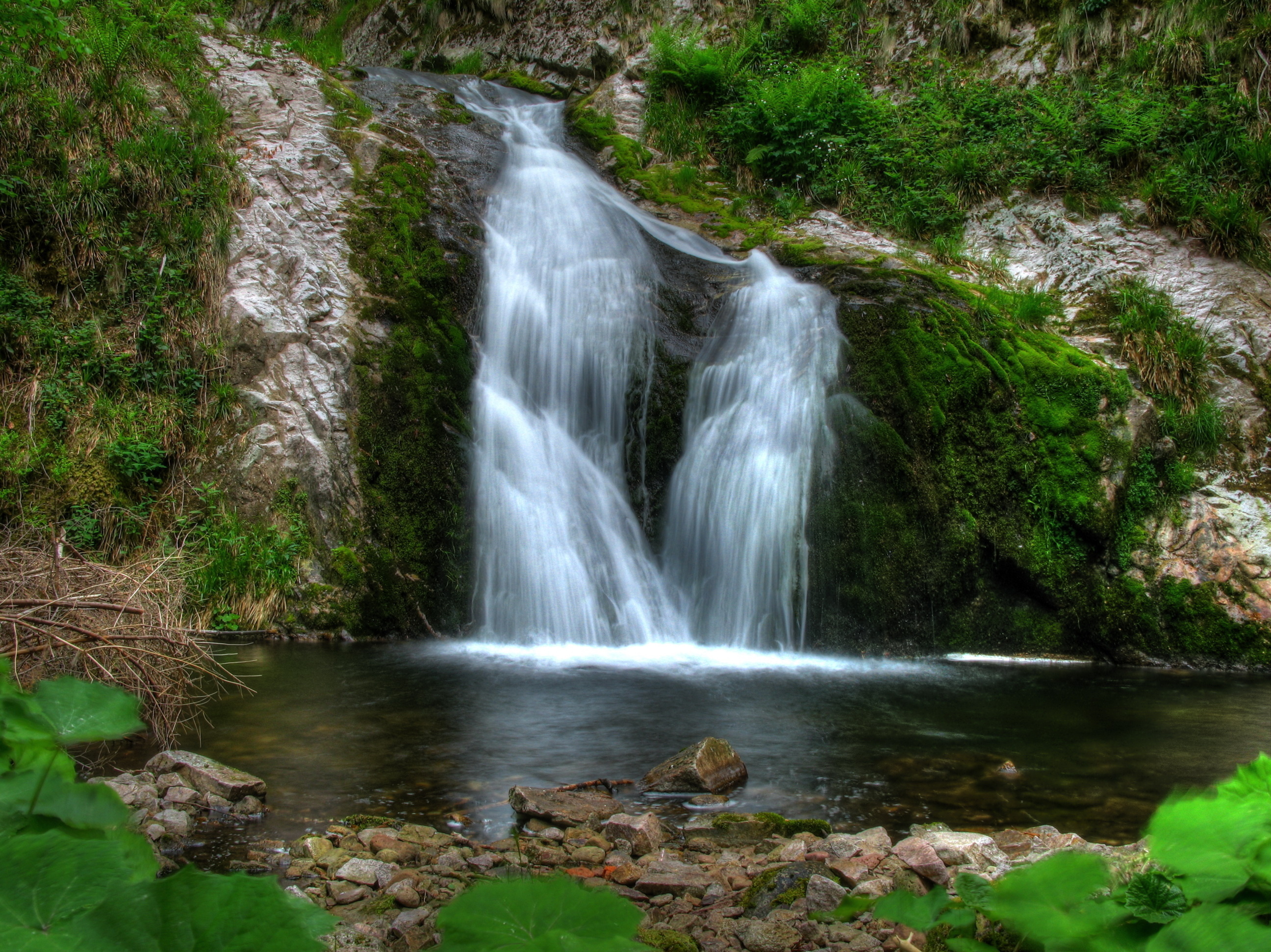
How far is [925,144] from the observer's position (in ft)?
37.8

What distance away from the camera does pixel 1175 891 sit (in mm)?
1009

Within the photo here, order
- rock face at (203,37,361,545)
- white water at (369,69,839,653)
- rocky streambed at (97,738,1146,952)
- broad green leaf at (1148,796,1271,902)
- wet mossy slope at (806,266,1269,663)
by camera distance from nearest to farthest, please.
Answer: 1. broad green leaf at (1148,796,1271,902)
2. rocky streambed at (97,738,1146,952)
3. wet mossy slope at (806,266,1269,663)
4. white water at (369,69,839,653)
5. rock face at (203,37,361,545)

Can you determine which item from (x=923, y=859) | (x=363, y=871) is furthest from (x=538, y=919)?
(x=923, y=859)

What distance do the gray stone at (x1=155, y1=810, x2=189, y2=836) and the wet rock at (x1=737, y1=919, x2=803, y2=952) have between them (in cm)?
210

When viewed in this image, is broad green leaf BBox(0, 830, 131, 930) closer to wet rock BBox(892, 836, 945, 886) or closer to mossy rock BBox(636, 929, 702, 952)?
mossy rock BBox(636, 929, 702, 952)

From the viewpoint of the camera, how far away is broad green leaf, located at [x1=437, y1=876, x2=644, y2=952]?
0.82 metres

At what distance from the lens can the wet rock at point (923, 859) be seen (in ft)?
8.61

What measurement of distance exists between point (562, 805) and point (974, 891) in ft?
7.41

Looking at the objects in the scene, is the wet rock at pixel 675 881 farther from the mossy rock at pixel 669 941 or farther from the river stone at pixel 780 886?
the mossy rock at pixel 669 941

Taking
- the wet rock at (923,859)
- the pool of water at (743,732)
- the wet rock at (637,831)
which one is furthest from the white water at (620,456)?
the wet rock at (923,859)

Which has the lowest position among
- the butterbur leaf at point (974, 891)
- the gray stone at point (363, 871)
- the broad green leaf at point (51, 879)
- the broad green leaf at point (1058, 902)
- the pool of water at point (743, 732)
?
the pool of water at point (743, 732)

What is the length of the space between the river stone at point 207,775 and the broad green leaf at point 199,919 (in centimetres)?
290

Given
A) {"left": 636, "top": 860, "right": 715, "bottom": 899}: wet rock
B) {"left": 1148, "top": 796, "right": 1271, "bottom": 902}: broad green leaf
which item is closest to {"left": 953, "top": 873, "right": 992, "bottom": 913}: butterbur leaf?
{"left": 1148, "top": 796, "right": 1271, "bottom": 902}: broad green leaf

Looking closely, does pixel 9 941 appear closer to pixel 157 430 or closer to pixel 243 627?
pixel 243 627
